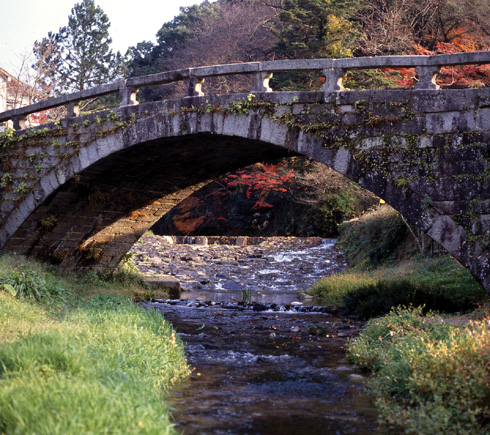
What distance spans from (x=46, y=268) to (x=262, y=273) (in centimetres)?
805

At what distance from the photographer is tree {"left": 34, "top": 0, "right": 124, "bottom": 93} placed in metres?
30.6

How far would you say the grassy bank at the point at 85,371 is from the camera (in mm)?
3672

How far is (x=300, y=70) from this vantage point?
867 cm

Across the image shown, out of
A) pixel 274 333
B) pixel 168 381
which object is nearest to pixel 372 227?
pixel 274 333

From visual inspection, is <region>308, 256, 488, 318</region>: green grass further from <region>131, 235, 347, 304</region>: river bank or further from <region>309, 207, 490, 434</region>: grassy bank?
<region>131, 235, 347, 304</region>: river bank

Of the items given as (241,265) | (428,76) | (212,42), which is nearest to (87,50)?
(212,42)

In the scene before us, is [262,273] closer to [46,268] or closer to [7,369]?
[46,268]

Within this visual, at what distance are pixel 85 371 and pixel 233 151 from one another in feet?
22.7

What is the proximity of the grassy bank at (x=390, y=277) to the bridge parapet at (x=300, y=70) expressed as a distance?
11.5ft

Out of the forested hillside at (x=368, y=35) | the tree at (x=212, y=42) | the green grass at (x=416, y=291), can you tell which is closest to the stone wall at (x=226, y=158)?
the green grass at (x=416, y=291)

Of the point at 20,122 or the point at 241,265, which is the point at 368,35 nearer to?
the point at 241,265

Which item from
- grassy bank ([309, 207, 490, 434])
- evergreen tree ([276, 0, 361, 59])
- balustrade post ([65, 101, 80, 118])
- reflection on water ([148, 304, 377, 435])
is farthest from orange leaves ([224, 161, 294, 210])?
reflection on water ([148, 304, 377, 435])

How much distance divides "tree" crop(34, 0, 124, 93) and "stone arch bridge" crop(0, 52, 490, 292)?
60.7ft

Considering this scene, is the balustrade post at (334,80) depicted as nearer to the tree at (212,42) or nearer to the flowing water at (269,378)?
the flowing water at (269,378)
